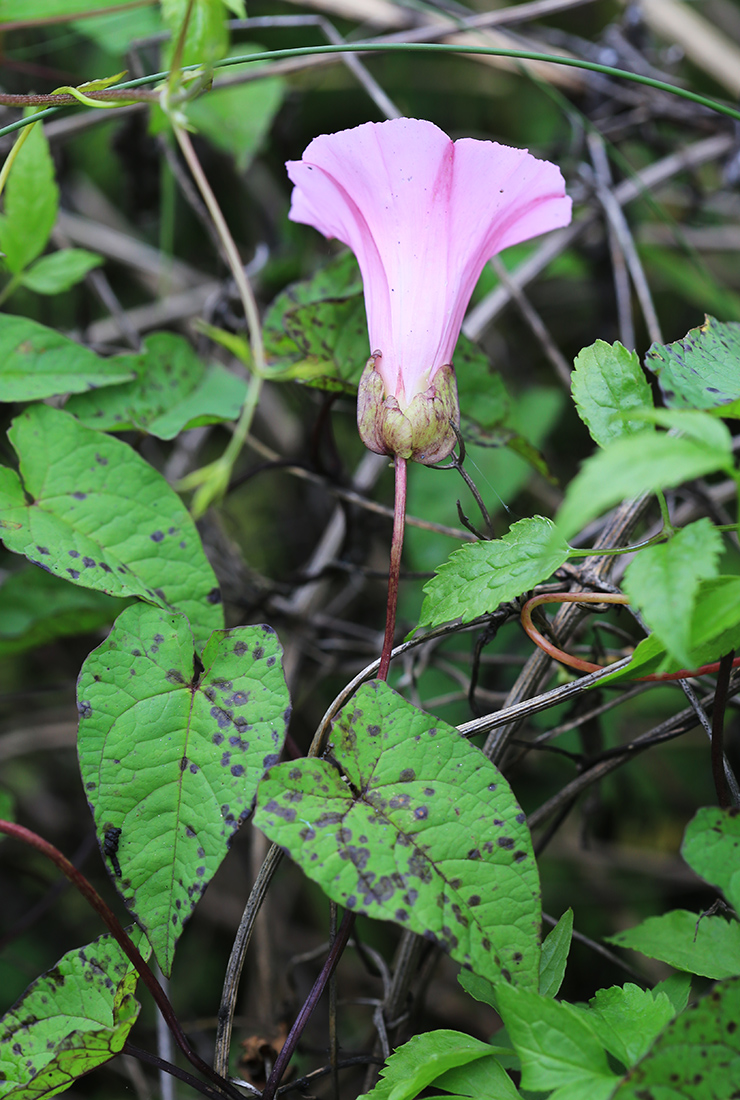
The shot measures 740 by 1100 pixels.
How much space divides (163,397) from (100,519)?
0.28 m

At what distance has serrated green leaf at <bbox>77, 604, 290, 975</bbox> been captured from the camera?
0.65 meters

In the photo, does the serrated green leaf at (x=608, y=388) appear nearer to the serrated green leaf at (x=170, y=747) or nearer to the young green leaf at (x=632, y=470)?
the young green leaf at (x=632, y=470)

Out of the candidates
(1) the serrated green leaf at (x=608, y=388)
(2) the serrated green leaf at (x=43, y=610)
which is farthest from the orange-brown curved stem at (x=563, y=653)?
(2) the serrated green leaf at (x=43, y=610)

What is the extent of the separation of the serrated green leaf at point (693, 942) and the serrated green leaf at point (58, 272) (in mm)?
1084

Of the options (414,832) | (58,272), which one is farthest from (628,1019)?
(58,272)

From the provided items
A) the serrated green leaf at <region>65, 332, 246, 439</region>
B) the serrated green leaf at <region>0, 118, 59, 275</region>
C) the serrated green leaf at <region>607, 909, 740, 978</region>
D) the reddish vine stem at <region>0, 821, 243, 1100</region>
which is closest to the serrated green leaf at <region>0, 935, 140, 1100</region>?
the reddish vine stem at <region>0, 821, 243, 1100</region>

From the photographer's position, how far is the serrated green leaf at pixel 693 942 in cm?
68

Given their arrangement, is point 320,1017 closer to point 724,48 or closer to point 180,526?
point 180,526

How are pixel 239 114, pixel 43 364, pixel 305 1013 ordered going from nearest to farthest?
pixel 305 1013 < pixel 43 364 < pixel 239 114

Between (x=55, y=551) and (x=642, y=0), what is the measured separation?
1.71m

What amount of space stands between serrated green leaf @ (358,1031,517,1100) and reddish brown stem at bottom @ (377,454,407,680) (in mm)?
302

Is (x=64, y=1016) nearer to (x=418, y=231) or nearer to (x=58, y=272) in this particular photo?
(x=418, y=231)

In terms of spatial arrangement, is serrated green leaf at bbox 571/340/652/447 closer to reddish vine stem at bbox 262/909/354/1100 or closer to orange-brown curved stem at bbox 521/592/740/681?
orange-brown curved stem at bbox 521/592/740/681

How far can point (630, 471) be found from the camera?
0.47 meters
